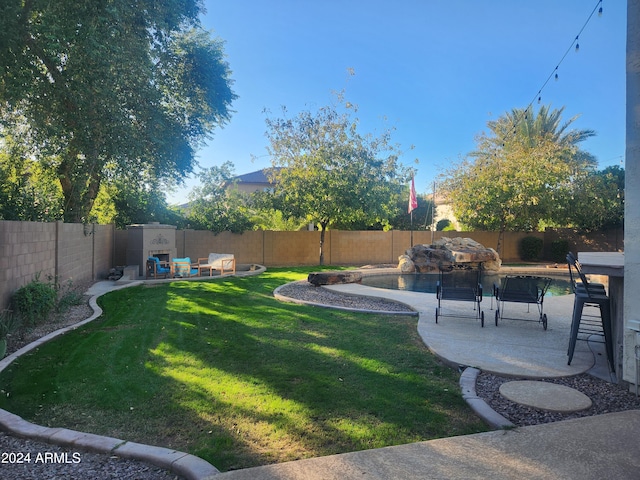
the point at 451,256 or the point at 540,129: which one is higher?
the point at 540,129

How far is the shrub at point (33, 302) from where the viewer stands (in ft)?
21.1

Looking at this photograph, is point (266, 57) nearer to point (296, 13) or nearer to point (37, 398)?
point (296, 13)

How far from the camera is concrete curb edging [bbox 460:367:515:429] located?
324 cm

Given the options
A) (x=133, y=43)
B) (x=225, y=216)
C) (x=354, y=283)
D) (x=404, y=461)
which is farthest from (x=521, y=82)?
(x=404, y=461)

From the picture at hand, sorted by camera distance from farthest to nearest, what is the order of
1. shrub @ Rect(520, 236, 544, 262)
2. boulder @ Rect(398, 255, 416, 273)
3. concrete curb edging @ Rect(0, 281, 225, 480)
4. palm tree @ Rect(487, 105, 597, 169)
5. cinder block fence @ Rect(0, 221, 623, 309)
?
palm tree @ Rect(487, 105, 597, 169) < shrub @ Rect(520, 236, 544, 262) < boulder @ Rect(398, 255, 416, 273) < cinder block fence @ Rect(0, 221, 623, 309) < concrete curb edging @ Rect(0, 281, 225, 480)

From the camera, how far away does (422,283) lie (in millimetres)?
12719

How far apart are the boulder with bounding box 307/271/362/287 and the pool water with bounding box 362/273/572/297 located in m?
0.51

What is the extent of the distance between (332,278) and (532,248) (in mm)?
15971

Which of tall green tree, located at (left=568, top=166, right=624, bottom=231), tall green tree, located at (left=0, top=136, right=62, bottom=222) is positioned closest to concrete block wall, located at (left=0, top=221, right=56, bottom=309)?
tall green tree, located at (left=0, top=136, right=62, bottom=222)

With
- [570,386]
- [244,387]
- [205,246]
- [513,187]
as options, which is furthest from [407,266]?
[244,387]

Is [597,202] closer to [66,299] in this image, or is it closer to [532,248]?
[532,248]

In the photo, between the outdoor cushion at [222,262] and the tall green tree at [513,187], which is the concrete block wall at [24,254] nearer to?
the outdoor cushion at [222,262]

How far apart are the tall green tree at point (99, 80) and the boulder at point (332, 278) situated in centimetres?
574

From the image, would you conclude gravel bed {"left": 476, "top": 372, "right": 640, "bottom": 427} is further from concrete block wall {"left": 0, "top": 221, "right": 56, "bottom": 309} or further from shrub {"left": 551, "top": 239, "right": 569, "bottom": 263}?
shrub {"left": 551, "top": 239, "right": 569, "bottom": 263}
